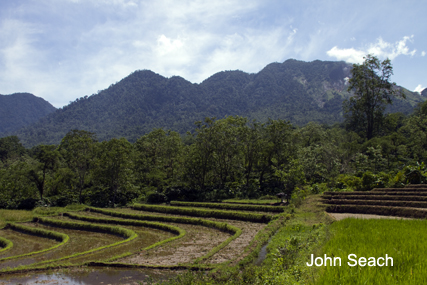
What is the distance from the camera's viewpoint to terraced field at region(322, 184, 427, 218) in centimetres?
1569

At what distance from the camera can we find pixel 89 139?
40.3m

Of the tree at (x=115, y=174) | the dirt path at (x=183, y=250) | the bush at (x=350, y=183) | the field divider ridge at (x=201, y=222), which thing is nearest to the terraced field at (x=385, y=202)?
the bush at (x=350, y=183)

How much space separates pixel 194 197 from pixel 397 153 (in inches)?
1188

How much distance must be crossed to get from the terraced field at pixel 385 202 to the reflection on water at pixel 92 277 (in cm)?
1290

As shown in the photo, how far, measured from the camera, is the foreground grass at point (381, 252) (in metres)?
4.81

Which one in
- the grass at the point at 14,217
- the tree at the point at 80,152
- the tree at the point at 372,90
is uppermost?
the tree at the point at 372,90

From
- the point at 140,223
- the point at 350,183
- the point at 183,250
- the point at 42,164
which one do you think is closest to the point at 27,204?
the point at 42,164

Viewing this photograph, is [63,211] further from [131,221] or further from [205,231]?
[205,231]

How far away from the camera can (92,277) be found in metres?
12.2

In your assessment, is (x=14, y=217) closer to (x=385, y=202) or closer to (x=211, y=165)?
(x=211, y=165)

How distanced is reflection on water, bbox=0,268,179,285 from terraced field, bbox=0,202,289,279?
48 cm

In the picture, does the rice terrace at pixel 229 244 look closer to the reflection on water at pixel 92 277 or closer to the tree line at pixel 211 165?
the reflection on water at pixel 92 277

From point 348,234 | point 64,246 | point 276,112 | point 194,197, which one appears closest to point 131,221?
point 64,246

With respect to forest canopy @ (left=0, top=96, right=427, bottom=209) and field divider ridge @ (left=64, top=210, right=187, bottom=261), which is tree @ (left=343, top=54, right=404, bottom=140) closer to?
forest canopy @ (left=0, top=96, right=427, bottom=209)
